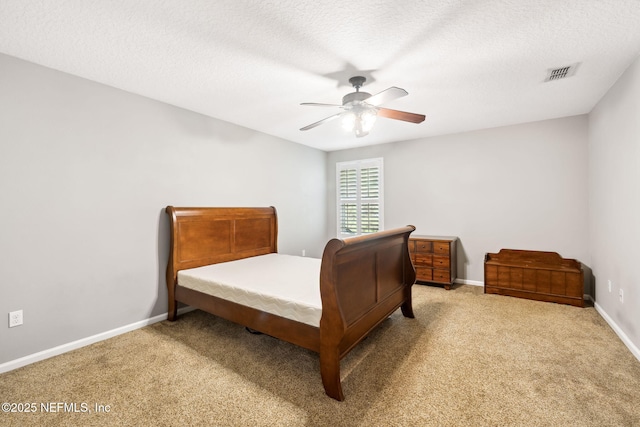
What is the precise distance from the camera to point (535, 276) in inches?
141

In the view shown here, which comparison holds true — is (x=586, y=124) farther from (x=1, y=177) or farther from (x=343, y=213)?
(x=1, y=177)

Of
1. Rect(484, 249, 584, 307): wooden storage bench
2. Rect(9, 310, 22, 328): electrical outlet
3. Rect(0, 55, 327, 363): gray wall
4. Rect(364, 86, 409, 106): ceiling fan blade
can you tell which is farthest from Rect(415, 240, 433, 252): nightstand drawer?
Rect(9, 310, 22, 328): electrical outlet

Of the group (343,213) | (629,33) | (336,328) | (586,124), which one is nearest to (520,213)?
(586,124)

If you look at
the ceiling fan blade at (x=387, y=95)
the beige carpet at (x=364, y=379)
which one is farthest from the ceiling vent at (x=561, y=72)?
the beige carpet at (x=364, y=379)

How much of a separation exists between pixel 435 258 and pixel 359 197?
1.87m

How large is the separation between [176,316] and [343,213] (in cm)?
348

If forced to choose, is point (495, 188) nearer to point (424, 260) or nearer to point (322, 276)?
point (424, 260)

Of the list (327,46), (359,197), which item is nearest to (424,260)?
(359,197)

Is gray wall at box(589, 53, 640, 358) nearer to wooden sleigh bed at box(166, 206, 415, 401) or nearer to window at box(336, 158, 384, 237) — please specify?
wooden sleigh bed at box(166, 206, 415, 401)

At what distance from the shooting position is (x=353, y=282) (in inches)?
81.1

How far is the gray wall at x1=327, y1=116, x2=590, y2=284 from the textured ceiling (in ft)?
2.57

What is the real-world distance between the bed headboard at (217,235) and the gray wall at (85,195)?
21cm

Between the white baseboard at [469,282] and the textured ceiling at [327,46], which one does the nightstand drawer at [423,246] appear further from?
the textured ceiling at [327,46]

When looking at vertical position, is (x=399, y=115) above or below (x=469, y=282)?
above
